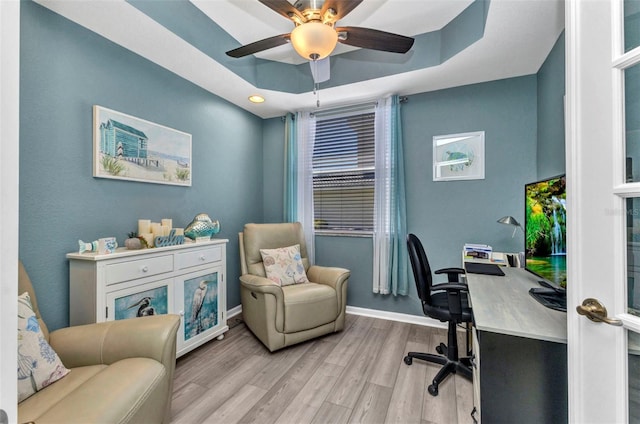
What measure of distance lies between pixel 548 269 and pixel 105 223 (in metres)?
2.92

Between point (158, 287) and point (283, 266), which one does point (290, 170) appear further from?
point (158, 287)

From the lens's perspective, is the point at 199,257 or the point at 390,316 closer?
the point at 199,257

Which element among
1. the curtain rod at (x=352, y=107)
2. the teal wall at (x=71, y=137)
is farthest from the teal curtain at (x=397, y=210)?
the teal wall at (x=71, y=137)

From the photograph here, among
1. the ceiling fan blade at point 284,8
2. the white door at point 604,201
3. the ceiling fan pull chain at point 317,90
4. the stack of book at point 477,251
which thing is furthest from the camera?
the ceiling fan pull chain at point 317,90

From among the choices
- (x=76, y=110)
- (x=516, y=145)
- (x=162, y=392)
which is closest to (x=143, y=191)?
(x=76, y=110)

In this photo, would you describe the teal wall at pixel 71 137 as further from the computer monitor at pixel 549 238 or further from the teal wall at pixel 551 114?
the teal wall at pixel 551 114

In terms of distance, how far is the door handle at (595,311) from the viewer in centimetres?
83

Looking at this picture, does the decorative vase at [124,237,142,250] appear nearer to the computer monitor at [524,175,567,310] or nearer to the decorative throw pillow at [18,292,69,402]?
the decorative throw pillow at [18,292,69,402]

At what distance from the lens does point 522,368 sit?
113 cm

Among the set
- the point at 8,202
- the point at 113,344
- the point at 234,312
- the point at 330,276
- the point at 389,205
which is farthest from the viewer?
the point at 234,312

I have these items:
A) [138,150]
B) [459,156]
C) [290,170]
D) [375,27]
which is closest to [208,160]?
[138,150]

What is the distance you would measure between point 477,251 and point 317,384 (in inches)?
69.6

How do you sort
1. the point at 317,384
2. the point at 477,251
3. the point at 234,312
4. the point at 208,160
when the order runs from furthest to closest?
the point at 234,312 → the point at 208,160 → the point at 477,251 → the point at 317,384

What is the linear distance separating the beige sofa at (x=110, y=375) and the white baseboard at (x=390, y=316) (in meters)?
1.74
